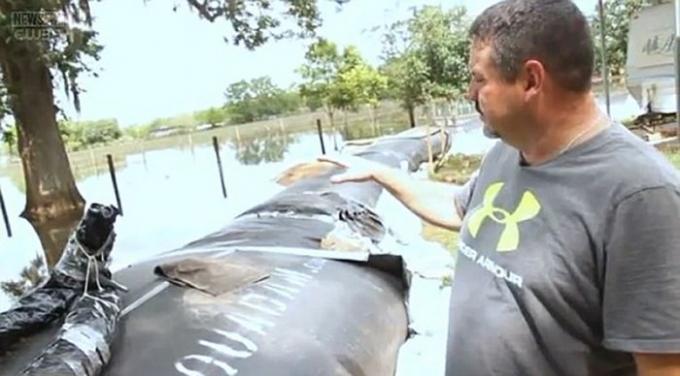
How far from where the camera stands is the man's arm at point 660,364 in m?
0.50

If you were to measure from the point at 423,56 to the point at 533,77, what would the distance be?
1752 mm

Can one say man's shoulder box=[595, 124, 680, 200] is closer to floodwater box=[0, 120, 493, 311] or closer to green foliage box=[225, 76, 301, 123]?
floodwater box=[0, 120, 493, 311]

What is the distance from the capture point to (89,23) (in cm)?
208

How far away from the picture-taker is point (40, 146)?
80.1 inches

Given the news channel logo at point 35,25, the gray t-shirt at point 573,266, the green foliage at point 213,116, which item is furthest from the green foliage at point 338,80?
the gray t-shirt at point 573,266

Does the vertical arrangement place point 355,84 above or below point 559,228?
above

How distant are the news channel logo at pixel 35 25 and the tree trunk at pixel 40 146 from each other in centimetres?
3

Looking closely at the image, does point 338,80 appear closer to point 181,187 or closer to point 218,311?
point 181,187

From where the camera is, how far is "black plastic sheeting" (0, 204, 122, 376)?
0.94 m

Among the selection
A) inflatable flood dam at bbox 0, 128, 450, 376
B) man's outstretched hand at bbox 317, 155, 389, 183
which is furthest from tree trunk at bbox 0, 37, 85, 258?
man's outstretched hand at bbox 317, 155, 389, 183

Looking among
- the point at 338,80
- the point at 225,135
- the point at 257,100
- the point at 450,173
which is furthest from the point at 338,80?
the point at 450,173

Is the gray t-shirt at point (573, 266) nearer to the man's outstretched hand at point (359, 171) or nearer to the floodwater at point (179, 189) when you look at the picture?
the man's outstretched hand at point (359, 171)

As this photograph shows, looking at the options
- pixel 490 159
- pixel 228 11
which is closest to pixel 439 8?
pixel 228 11

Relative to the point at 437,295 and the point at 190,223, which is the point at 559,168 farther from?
the point at 190,223
